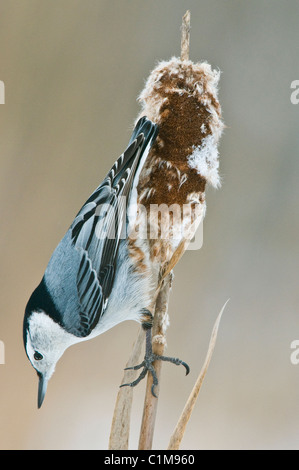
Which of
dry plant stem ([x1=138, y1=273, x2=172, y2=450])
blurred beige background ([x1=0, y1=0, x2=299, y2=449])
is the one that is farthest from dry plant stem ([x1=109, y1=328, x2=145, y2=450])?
blurred beige background ([x1=0, y1=0, x2=299, y2=449])

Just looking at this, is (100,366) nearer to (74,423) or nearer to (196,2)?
(74,423)

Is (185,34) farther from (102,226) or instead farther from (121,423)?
(121,423)

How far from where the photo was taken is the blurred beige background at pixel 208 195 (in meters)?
1.35

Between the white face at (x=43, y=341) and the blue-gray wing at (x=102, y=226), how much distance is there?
0.06m

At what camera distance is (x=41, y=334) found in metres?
0.97

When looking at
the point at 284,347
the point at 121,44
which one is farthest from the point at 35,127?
the point at 284,347

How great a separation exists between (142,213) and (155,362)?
35 cm

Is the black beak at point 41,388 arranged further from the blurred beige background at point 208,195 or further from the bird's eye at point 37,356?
the blurred beige background at point 208,195

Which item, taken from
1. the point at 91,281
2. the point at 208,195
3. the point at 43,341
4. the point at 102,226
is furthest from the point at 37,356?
the point at 208,195

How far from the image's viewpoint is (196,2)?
1.44 meters

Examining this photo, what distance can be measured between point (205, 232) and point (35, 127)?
2.09 feet

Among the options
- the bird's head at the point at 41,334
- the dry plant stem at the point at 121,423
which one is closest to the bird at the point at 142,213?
the bird's head at the point at 41,334

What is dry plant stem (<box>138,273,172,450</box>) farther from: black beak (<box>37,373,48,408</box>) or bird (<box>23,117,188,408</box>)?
black beak (<box>37,373,48,408</box>)

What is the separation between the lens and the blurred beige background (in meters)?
1.35
